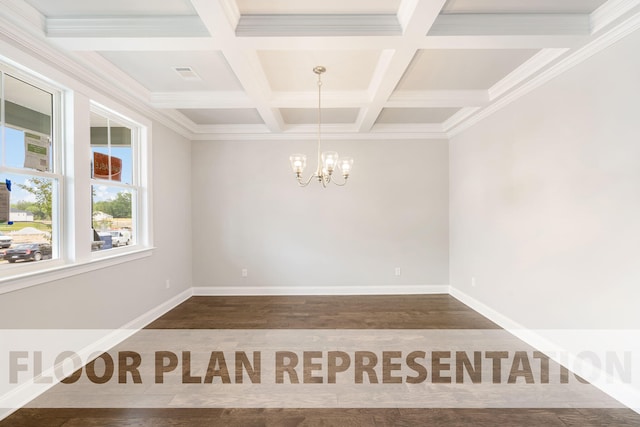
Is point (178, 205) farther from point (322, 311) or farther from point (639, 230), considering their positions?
point (639, 230)

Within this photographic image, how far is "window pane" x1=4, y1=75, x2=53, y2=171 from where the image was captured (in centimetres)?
214

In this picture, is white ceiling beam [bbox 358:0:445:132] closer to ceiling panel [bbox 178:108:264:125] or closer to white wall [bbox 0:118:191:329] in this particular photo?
ceiling panel [bbox 178:108:264:125]

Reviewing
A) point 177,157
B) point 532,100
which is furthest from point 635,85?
point 177,157

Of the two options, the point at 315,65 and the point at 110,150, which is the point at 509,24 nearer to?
the point at 315,65

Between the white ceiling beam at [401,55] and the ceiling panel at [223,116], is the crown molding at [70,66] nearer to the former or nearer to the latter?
the ceiling panel at [223,116]

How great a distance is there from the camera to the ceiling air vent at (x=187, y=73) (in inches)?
113

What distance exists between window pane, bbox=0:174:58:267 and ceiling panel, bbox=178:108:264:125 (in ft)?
6.51

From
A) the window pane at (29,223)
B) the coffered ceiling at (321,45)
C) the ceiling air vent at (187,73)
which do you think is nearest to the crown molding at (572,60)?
the coffered ceiling at (321,45)

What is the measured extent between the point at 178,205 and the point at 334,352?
309cm

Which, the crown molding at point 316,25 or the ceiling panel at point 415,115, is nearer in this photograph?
the crown molding at point 316,25

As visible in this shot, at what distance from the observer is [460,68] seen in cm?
288

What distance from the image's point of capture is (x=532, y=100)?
9.89 ft

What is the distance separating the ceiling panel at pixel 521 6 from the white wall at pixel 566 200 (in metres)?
0.41

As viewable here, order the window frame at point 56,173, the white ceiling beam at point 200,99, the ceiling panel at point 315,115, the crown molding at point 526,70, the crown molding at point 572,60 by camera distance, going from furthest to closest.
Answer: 1. the ceiling panel at point 315,115
2. the white ceiling beam at point 200,99
3. the crown molding at point 526,70
4. the window frame at point 56,173
5. the crown molding at point 572,60
